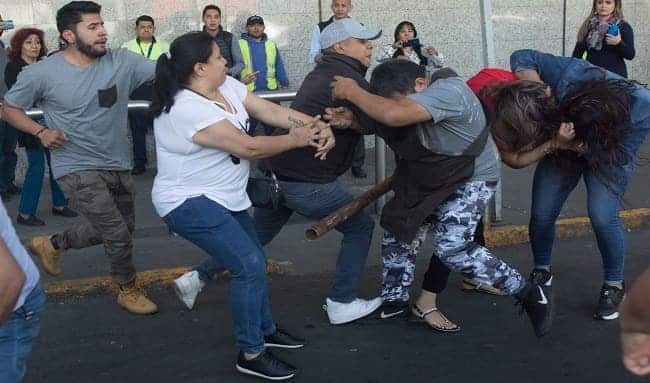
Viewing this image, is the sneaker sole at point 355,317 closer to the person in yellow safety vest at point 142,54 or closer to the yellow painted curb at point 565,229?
the yellow painted curb at point 565,229

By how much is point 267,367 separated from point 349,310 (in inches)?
31.0

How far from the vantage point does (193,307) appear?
5.45 metres

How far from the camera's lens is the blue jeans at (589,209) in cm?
512

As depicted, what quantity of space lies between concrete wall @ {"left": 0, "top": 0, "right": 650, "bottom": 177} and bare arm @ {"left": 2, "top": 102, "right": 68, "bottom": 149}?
170 inches

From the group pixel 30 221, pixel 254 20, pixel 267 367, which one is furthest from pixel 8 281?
pixel 254 20

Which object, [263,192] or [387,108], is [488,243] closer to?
[263,192]

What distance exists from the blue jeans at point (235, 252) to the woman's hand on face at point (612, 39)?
192 inches

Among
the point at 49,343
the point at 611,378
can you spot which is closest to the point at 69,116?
the point at 49,343

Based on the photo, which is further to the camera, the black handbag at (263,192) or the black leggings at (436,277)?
the black leggings at (436,277)

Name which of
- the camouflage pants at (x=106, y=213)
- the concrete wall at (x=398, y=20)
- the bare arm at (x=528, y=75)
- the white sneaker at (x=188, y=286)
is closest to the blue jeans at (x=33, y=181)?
the camouflage pants at (x=106, y=213)

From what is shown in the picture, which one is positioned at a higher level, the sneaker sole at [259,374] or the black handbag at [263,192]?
the black handbag at [263,192]

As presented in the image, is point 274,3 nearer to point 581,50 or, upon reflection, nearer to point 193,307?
point 581,50

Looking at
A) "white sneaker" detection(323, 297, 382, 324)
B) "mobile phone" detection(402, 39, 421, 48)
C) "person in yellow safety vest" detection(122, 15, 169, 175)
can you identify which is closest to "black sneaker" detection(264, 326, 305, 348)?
"white sneaker" detection(323, 297, 382, 324)

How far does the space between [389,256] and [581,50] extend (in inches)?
155
